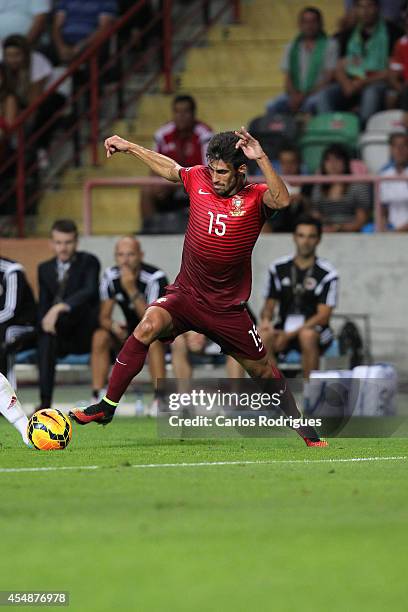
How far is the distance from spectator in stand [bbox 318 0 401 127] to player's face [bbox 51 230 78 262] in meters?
4.95

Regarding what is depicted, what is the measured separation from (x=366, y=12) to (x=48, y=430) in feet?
33.2

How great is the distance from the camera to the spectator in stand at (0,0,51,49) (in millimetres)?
20703

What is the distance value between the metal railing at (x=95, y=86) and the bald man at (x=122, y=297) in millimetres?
3803

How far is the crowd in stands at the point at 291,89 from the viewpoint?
17703 millimetres

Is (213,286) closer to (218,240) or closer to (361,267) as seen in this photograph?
(218,240)

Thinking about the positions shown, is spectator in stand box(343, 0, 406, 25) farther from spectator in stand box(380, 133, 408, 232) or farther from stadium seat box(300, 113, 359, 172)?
spectator in stand box(380, 133, 408, 232)

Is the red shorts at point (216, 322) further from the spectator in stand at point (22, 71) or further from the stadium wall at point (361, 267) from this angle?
the spectator in stand at point (22, 71)

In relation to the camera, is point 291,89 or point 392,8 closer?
point 291,89

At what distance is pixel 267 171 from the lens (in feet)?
32.7

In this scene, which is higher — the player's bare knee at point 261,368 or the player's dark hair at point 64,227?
the player's dark hair at point 64,227

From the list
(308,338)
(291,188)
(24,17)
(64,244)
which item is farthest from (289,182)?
(24,17)

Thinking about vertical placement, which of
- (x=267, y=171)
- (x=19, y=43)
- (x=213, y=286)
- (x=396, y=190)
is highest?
(x=19, y=43)

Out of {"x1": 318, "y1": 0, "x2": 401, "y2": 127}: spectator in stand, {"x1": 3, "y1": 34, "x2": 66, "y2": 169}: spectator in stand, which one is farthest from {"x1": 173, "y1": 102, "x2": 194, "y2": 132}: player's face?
{"x1": 3, "y1": 34, "x2": 66, "y2": 169}: spectator in stand

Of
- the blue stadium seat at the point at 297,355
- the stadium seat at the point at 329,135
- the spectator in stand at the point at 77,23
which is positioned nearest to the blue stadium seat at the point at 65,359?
Answer: the blue stadium seat at the point at 297,355
